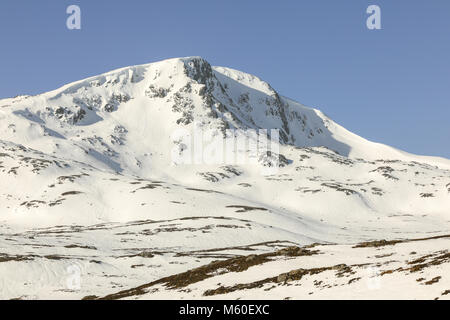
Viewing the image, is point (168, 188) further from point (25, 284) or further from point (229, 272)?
point (229, 272)

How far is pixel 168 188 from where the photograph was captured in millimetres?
189750

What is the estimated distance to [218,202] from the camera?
171 meters

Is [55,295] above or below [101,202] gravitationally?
above
